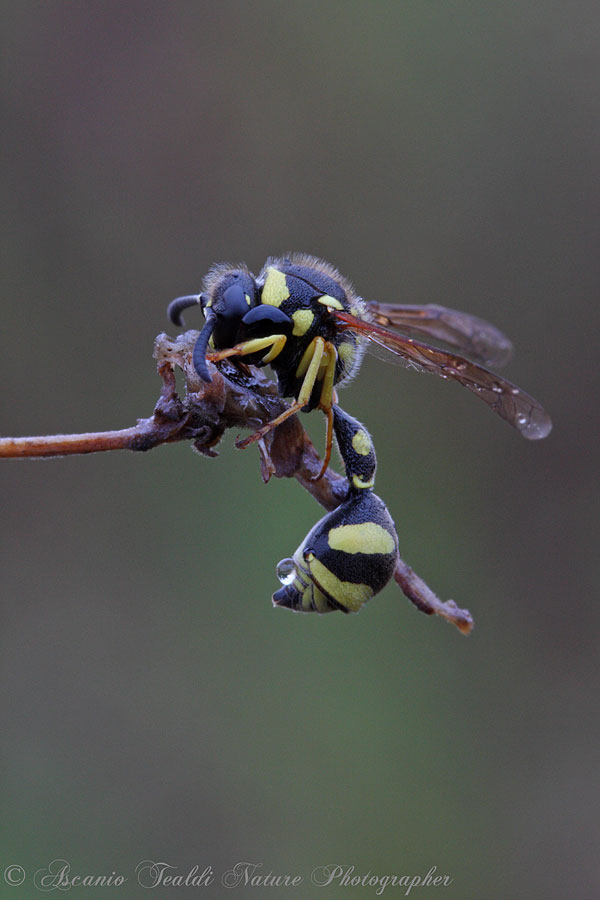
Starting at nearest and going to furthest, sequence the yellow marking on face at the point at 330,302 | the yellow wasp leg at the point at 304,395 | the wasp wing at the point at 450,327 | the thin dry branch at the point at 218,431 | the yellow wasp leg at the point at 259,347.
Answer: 1. the thin dry branch at the point at 218,431
2. the yellow wasp leg at the point at 304,395
3. the yellow wasp leg at the point at 259,347
4. the yellow marking on face at the point at 330,302
5. the wasp wing at the point at 450,327

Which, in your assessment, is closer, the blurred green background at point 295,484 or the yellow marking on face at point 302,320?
the yellow marking on face at point 302,320

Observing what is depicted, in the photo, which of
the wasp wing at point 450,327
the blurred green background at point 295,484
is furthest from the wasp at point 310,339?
the blurred green background at point 295,484

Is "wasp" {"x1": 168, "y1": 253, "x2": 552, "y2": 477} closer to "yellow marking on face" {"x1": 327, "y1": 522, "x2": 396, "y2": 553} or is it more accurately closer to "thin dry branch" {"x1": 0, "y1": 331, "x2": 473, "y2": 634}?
"thin dry branch" {"x1": 0, "y1": 331, "x2": 473, "y2": 634}

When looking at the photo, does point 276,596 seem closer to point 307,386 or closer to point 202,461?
point 307,386

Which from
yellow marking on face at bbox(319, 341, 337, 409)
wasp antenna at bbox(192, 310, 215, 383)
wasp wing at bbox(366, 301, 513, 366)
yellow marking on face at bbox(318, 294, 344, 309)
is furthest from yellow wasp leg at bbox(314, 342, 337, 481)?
wasp wing at bbox(366, 301, 513, 366)

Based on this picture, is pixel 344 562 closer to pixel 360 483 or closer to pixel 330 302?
pixel 360 483

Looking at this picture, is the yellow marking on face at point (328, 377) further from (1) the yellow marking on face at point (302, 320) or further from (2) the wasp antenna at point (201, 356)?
(2) the wasp antenna at point (201, 356)

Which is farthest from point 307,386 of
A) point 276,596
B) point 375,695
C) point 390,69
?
point 390,69
